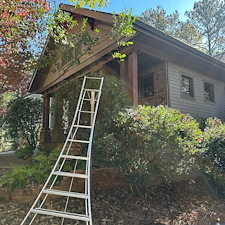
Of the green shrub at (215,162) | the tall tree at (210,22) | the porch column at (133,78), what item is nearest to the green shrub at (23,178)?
the porch column at (133,78)

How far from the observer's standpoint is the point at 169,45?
20.6 ft

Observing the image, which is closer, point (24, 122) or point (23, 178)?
point (23, 178)

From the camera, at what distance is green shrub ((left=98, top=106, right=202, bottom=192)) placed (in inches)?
133

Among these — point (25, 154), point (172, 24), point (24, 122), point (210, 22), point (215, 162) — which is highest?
point (172, 24)

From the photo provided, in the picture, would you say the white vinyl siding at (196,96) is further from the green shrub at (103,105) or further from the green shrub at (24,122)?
the green shrub at (24,122)

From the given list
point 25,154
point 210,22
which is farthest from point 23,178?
point 210,22

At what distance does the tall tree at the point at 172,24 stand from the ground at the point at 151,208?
21.3 m

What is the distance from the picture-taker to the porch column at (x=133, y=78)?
5609 millimetres

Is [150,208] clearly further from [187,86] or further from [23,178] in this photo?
[187,86]

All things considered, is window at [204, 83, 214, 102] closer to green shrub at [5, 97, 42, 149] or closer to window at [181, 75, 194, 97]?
window at [181, 75, 194, 97]

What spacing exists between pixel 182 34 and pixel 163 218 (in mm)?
22848

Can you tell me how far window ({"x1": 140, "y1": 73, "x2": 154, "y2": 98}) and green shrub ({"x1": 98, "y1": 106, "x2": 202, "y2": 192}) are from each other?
5.22 metres

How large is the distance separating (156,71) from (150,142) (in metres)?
5.46

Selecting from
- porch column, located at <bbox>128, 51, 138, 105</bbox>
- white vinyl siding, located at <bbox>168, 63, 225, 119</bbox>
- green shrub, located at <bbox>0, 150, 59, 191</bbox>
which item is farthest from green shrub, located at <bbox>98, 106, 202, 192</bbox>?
white vinyl siding, located at <bbox>168, 63, 225, 119</bbox>
